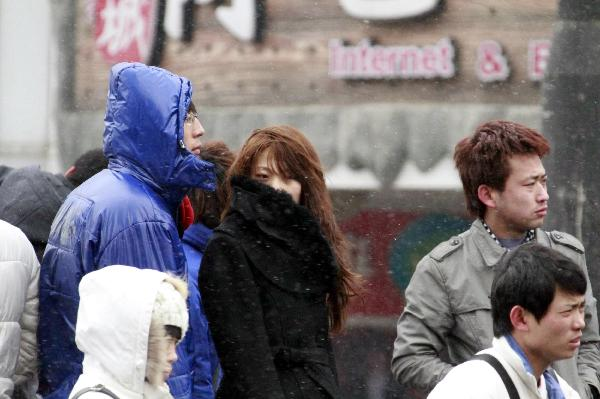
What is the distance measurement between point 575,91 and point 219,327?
10.00 ft

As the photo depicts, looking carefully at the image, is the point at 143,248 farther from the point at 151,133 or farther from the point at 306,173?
the point at 306,173

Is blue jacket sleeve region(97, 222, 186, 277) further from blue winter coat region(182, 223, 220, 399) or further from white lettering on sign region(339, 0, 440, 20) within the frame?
white lettering on sign region(339, 0, 440, 20)

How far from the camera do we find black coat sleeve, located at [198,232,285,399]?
4.40 meters

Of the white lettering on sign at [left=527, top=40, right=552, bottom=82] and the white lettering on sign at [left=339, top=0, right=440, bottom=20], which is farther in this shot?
the white lettering on sign at [left=339, top=0, right=440, bottom=20]

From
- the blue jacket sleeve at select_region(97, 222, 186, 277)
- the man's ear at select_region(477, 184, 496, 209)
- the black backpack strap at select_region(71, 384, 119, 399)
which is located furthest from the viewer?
the man's ear at select_region(477, 184, 496, 209)

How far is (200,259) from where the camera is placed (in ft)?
17.6

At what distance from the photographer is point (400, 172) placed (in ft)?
24.5

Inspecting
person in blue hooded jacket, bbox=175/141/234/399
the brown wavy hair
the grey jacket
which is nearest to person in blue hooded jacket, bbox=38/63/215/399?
the brown wavy hair

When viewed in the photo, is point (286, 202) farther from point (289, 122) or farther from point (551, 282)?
point (289, 122)

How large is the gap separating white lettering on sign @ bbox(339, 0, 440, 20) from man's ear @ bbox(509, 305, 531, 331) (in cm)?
369

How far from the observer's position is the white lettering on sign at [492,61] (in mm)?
7270

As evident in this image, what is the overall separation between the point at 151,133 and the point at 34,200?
1.35 m

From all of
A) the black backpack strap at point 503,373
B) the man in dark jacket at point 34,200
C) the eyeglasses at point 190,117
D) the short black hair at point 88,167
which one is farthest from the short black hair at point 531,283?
the short black hair at point 88,167

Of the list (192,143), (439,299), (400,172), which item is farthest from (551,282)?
(400,172)
